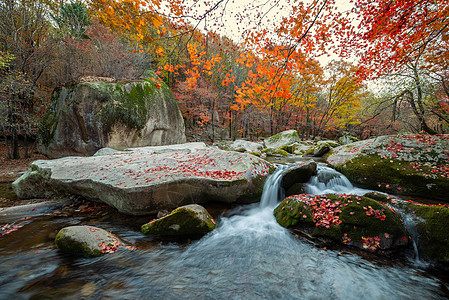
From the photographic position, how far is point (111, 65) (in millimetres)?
11406

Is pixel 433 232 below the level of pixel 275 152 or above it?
below

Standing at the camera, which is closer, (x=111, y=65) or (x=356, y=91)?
(x=111, y=65)

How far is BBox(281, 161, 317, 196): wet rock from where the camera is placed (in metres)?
5.17

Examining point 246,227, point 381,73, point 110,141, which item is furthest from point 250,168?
point 110,141

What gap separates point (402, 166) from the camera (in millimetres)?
4984

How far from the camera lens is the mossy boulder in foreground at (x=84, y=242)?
281 centimetres

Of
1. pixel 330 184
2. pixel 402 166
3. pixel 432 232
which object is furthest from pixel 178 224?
pixel 402 166

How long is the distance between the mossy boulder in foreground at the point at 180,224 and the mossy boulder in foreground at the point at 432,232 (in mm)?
3868

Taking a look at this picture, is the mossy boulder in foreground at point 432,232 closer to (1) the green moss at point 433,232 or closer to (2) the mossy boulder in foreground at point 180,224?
(1) the green moss at point 433,232

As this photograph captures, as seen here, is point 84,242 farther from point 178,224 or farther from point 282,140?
point 282,140

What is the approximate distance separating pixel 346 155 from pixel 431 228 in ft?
12.2

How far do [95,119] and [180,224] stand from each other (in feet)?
27.6

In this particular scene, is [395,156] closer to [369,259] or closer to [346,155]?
[346,155]

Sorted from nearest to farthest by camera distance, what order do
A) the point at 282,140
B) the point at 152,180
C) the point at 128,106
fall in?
the point at 152,180 < the point at 128,106 < the point at 282,140
